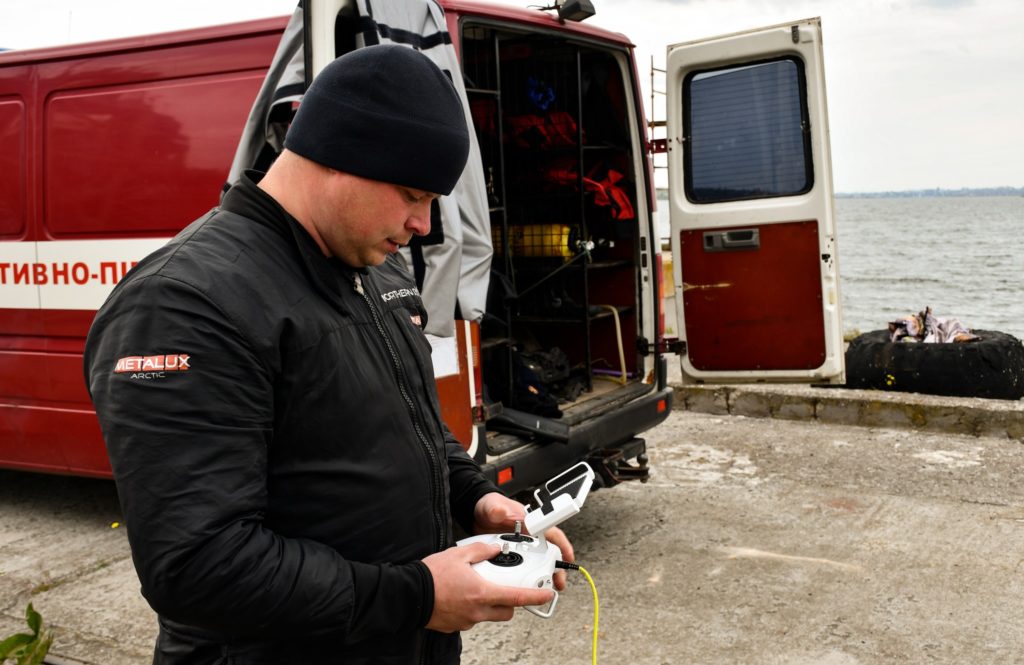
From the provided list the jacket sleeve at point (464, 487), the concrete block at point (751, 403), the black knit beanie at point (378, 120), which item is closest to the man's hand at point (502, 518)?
the jacket sleeve at point (464, 487)

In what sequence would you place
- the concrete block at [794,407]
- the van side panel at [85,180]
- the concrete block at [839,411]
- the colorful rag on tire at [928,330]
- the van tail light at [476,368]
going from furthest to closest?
the colorful rag on tire at [928,330] < the concrete block at [794,407] < the concrete block at [839,411] < the van side panel at [85,180] < the van tail light at [476,368]

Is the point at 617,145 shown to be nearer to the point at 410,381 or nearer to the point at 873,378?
the point at 873,378

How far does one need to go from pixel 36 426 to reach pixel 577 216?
2999 mm

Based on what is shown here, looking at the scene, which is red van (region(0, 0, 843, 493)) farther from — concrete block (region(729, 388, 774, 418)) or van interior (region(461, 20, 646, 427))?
concrete block (region(729, 388, 774, 418))

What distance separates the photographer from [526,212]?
5734 millimetres

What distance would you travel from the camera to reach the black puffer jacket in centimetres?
128

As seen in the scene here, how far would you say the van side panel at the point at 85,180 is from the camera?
427 centimetres

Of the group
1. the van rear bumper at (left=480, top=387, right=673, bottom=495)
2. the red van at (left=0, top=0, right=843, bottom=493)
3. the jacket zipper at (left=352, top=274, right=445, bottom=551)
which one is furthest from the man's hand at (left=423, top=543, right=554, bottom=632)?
the van rear bumper at (left=480, top=387, right=673, bottom=495)

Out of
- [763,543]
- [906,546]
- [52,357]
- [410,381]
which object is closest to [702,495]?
[763,543]

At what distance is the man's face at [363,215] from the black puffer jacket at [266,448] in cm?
4

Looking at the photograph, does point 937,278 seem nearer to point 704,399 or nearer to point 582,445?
point 704,399

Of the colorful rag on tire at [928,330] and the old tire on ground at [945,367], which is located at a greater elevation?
the colorful rag on tire at [928,330]

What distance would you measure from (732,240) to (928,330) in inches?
117

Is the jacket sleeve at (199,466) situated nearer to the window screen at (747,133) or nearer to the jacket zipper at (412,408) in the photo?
the jacket zipper at (412,408)
